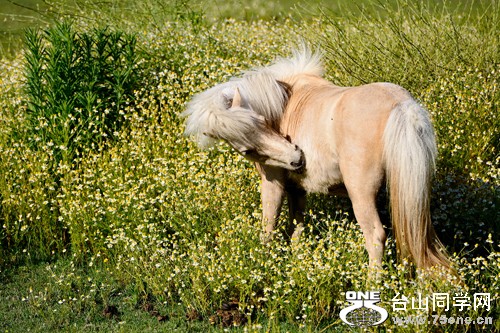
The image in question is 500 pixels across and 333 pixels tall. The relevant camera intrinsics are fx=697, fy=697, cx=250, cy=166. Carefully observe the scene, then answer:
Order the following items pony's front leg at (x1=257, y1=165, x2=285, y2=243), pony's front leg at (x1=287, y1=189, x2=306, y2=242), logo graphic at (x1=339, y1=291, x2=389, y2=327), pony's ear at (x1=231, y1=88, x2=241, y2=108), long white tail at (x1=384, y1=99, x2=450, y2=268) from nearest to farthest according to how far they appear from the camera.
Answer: long white tail at (x1=384, y1=99, x2=450, y2=268)
logo graphic at (x1=339, y1=291, x2=389, y2=327)
pony's ear at (x1=231, y1=88, x2=241, y2=108)
pony's front leg at (x1=257, y1=165, x2=285, y2=243)
pony's front leg at (x1=287, y1=189, x2=306, y2=242)

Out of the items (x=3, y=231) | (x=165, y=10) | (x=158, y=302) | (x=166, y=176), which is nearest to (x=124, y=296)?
(x=158, y=302)

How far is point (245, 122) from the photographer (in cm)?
521

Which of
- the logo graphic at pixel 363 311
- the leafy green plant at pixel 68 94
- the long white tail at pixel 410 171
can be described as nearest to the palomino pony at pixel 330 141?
→ the long white tail at pixel 410 171

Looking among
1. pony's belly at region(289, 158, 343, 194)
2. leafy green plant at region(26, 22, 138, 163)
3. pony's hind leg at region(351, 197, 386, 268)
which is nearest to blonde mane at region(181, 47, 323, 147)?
pony's belly at region(289, 158, 343, 194)

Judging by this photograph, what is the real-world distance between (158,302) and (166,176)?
138 centimetres

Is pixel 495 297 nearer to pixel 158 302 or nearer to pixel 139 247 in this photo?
pixel 158 302

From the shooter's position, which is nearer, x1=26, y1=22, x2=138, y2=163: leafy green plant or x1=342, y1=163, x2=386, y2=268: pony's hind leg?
x1=342, y1=163, x2=386, y2=268: pony's hind leg

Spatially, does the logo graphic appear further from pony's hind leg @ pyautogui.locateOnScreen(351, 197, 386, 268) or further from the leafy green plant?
the leafy green plant

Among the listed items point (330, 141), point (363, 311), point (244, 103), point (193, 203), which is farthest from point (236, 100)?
point (363, 311)

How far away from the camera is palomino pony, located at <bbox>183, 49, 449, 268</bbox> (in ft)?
15.3

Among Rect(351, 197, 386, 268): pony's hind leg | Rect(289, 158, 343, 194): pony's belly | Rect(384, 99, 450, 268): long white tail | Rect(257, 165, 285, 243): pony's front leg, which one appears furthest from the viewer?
Rect(257, 165, 285, 243): pony's front leg

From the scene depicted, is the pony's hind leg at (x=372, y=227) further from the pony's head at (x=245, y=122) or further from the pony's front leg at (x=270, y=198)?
the pony's front leg at (x=270, y=198)

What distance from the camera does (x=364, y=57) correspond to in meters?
8.34

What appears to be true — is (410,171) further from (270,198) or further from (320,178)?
(270,198)
